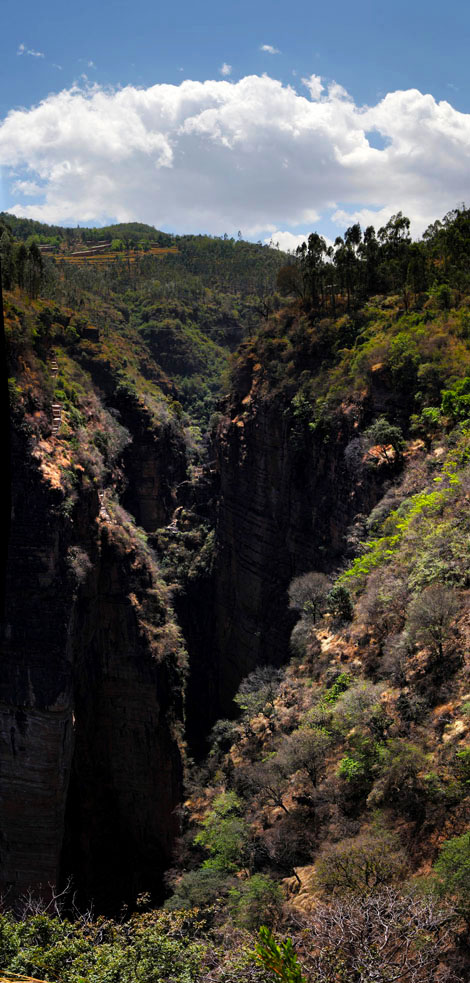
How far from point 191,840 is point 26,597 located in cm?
1120

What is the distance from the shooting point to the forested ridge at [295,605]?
10.8 m

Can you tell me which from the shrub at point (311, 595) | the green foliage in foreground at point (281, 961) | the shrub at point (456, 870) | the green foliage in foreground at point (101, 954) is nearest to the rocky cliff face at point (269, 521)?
the shrub at point (311, 595)

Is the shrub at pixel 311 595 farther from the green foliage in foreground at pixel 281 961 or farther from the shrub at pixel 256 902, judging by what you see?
the green foliage in foreground at pixel 281 961

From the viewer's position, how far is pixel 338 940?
8.70 meters

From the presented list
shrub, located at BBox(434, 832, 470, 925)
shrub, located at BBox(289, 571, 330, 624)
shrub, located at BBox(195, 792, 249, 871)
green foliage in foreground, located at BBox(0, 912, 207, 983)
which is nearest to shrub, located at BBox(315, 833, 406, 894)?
shrub, located at BBox(434, 832, 470, 925)

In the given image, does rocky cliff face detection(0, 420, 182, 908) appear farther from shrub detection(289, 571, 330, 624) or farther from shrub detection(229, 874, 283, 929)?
shrub detection(229, 874, 283, 929)

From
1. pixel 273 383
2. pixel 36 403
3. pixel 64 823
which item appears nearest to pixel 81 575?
pixel 36 403

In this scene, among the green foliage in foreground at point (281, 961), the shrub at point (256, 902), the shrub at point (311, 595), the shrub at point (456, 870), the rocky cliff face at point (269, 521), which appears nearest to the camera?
the green foliage in foreground at point (281, 961)

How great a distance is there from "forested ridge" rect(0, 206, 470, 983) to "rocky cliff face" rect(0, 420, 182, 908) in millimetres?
317

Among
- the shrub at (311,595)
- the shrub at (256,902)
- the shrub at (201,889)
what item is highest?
the shrub at (311,595)

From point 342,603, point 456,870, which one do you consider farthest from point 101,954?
point 342,603

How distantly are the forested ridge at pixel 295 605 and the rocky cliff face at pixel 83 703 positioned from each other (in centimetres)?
32

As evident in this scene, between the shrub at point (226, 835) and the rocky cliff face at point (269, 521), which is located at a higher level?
the rocky cliff face at point (269, 521)

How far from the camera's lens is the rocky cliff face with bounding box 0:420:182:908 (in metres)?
24.9
